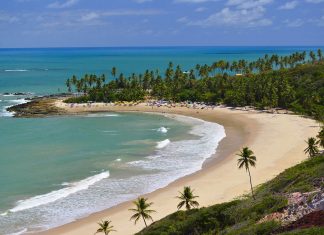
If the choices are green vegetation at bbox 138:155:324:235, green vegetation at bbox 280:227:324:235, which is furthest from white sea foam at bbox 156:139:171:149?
green vegetation at bbox 280:227:324:235

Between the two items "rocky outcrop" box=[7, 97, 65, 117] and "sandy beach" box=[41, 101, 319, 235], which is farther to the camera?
"rocky outcrop" box=[7, 97, 65, 117]

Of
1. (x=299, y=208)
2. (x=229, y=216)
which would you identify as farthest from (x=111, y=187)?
(x=299, y=208)

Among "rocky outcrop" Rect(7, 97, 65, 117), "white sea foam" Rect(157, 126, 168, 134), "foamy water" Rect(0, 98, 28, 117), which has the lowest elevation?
"foamy water" Rect(0, 98, 28, 117)

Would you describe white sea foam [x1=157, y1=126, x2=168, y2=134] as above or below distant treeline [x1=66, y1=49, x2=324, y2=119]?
below

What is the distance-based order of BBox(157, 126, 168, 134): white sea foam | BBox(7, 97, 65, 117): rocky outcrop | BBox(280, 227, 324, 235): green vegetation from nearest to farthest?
BBox(280, 227, 324, 235): green vegetation, BBox(157, 126, 168, 134): white sea foam, BBox(7, 97, 65, 117): rocky outcrop

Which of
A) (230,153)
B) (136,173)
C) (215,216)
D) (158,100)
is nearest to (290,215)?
(215,216)

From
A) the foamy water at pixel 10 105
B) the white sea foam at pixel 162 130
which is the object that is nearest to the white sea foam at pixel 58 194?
the white sea foam at pixel 162 130

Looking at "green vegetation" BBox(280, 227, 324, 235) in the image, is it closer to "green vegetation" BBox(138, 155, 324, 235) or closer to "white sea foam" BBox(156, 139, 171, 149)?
"green vegetation" BBox(138, 155, 324, 235)
